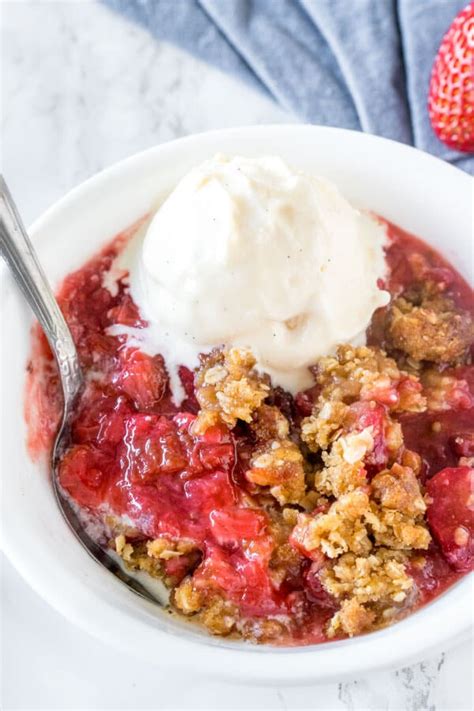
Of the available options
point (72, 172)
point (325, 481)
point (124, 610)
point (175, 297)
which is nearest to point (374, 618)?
point (325, 481)

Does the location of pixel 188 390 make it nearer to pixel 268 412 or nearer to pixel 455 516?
pixel 268 412


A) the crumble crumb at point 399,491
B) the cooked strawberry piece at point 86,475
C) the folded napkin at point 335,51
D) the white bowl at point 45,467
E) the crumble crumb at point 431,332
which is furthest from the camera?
the folded napkin at point 335,51

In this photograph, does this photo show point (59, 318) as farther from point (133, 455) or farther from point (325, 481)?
point (325, 481)

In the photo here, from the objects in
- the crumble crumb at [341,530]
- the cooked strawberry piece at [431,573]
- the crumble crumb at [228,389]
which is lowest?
the cooked strawberry piece at [431,573]

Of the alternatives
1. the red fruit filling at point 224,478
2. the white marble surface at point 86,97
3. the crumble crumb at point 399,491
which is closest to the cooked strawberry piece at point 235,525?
the red fruit filling at point 224,478

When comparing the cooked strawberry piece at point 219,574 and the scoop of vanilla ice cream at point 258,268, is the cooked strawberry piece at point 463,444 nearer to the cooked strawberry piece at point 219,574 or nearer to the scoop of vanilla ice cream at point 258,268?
the scoop of vanilla ice cream at point 258,268

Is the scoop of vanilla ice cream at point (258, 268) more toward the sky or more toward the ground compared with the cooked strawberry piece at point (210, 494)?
more toward the sky

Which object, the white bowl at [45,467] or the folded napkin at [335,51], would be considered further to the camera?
the folded napkin at [335,51]

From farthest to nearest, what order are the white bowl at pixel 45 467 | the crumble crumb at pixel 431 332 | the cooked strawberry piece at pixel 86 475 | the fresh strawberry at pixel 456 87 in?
the fresh strawberry at pixel 456 87 → the crumble crumb at pixel 431 332 → the cooked strawberry piece at pixel 86 475 → the white bowl at pixel 45 467
